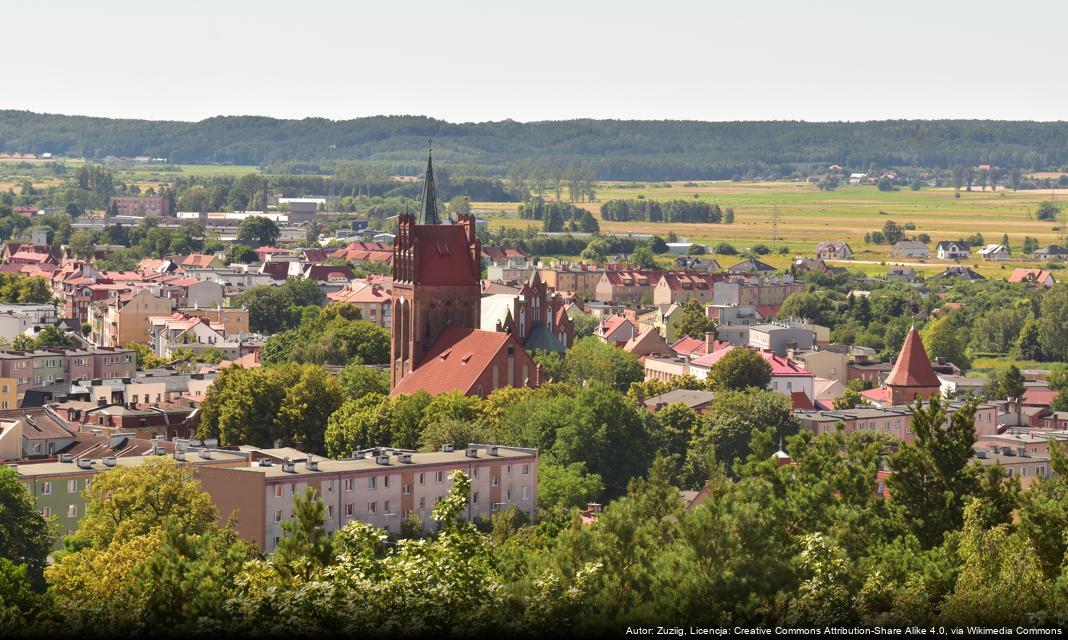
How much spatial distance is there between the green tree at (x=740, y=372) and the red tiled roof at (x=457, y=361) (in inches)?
516

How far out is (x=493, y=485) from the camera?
69.7 meters

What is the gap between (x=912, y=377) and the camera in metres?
94.9

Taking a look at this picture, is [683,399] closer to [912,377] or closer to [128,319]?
[912,377]

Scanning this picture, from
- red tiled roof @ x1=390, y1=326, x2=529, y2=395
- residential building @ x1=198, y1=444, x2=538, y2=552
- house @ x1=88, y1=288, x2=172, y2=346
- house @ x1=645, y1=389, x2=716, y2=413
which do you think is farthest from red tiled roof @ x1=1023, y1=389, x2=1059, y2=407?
house @ x1=88, y1=288, x2=172, y2=346

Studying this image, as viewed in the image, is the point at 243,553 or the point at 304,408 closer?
the point at 243,553

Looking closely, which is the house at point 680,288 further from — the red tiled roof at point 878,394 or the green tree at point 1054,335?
the red tiled roof at point 878,394

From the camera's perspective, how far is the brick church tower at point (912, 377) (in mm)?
94688

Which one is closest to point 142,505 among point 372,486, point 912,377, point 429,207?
point 372,486

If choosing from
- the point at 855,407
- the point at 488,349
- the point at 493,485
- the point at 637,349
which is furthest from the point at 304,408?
the point at 637,349

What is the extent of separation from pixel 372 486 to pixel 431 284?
28.7 m

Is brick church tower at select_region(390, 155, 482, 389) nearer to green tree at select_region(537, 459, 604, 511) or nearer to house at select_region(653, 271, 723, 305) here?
green tree at select_region(537, 459, 604, 511)

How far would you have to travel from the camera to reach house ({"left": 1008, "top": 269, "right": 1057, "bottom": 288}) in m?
190

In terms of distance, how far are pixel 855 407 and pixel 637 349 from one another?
77.0ft

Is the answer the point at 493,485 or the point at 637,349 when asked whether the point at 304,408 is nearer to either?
the point at 493,485
